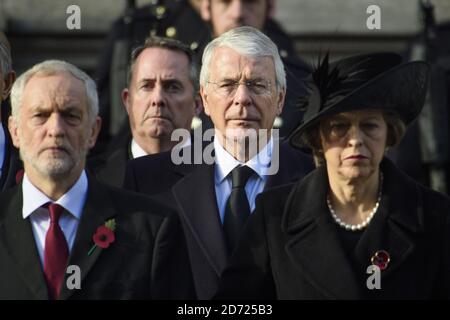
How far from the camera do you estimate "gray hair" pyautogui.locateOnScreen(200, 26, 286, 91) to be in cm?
830

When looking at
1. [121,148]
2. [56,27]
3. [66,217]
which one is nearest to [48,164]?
[66,217]

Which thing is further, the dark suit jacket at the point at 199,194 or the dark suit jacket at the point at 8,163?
the dark suit jacket at the point at 8,163

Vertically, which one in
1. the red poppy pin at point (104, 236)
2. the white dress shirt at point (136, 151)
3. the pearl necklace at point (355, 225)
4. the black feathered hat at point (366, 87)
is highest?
the white dress shirt at point (136, 151)

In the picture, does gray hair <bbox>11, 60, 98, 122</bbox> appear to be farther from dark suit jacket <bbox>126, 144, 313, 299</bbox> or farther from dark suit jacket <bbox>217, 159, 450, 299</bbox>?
dark suit jacket <bbox>217, 159, 450, 299</bbox>

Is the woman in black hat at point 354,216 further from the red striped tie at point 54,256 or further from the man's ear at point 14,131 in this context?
the man's ear at point 14,131

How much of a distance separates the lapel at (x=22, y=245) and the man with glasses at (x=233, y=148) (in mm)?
804

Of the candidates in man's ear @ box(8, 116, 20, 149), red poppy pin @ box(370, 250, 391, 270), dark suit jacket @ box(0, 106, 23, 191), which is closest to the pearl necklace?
red poppy pin @ box(370, 250, 391, 270)

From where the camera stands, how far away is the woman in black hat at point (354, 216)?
24.7ft

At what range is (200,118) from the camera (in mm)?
10141

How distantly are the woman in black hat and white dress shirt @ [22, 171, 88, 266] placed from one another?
25.6 inches

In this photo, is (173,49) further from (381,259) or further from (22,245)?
(381,259)

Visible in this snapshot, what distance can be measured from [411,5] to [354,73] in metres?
6.56

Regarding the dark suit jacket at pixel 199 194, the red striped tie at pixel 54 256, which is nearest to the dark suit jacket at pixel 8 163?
the dark suit jacket at pixel 199 194

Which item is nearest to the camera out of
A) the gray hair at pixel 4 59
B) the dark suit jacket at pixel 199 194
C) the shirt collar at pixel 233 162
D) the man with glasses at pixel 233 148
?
the dark suit jacket at pixel 199 194
